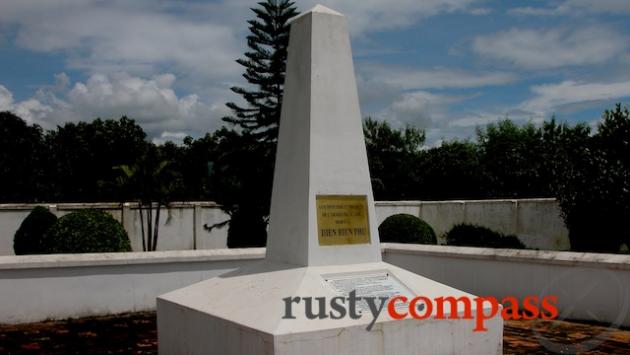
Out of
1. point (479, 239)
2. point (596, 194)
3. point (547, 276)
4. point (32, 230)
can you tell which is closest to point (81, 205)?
point (32, 230)

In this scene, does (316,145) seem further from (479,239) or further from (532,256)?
(479,239)

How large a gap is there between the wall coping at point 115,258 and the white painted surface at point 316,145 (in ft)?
10.3

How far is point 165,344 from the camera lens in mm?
5996

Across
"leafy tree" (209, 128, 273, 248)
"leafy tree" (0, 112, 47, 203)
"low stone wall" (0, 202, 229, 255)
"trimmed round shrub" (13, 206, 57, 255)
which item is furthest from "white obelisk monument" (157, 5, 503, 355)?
"leafy tree" (0, 112, 47, 203)

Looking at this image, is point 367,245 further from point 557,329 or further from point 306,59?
point 557,329

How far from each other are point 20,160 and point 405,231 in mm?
28567

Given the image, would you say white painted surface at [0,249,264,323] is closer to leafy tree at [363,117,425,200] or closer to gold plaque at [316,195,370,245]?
gold plaque at [316,195,370,245]

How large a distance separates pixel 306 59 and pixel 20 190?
30246 millimetres

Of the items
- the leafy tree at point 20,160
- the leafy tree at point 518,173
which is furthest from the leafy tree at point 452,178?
the leafy tree at point 20,160

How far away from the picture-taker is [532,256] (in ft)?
26.5

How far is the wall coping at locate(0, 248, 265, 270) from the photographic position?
798 cm

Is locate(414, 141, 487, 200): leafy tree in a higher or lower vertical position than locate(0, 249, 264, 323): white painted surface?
higher

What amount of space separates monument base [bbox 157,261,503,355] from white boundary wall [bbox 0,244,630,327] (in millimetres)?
2477

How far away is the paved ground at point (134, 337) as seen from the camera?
6.32 metres
